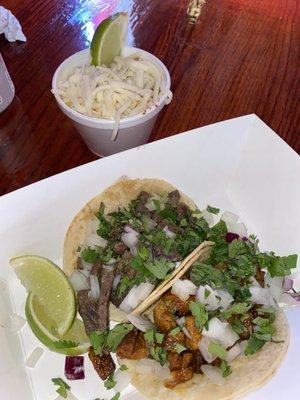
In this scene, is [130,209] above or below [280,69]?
below

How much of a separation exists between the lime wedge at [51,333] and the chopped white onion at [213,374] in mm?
420

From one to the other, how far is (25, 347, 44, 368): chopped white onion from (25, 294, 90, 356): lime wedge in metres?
0.06

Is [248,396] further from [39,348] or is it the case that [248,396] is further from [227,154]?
[227,154]

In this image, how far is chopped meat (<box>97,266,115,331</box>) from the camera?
167 centimetres

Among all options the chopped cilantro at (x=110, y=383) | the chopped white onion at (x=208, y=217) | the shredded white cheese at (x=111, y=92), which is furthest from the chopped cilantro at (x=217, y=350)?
the shredded white cheese at (x=111, y=92)

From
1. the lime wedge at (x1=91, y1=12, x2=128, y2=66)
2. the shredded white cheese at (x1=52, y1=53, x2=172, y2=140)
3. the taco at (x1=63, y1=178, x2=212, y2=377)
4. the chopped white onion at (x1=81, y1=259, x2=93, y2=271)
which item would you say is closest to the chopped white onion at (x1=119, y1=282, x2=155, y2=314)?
the taco at (x1=63, y1=178, x2=212, y2=377)

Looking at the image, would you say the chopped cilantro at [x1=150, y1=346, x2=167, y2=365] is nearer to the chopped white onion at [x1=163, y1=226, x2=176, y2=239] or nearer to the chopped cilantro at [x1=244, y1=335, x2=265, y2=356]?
the chopped cilantro at [x1=244, y1=335, x2=265, y2=356]

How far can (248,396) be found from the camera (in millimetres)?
1505

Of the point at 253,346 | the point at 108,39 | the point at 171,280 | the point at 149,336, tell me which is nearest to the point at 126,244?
the point at 171,280

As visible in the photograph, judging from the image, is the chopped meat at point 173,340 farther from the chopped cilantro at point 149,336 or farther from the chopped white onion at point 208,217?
the chopped white onion at point 208,217

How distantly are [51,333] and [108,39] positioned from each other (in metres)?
1.16

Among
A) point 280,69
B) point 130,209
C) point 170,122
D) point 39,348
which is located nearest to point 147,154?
point 130,209

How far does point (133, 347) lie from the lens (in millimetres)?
1641

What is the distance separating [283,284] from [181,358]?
46cm
